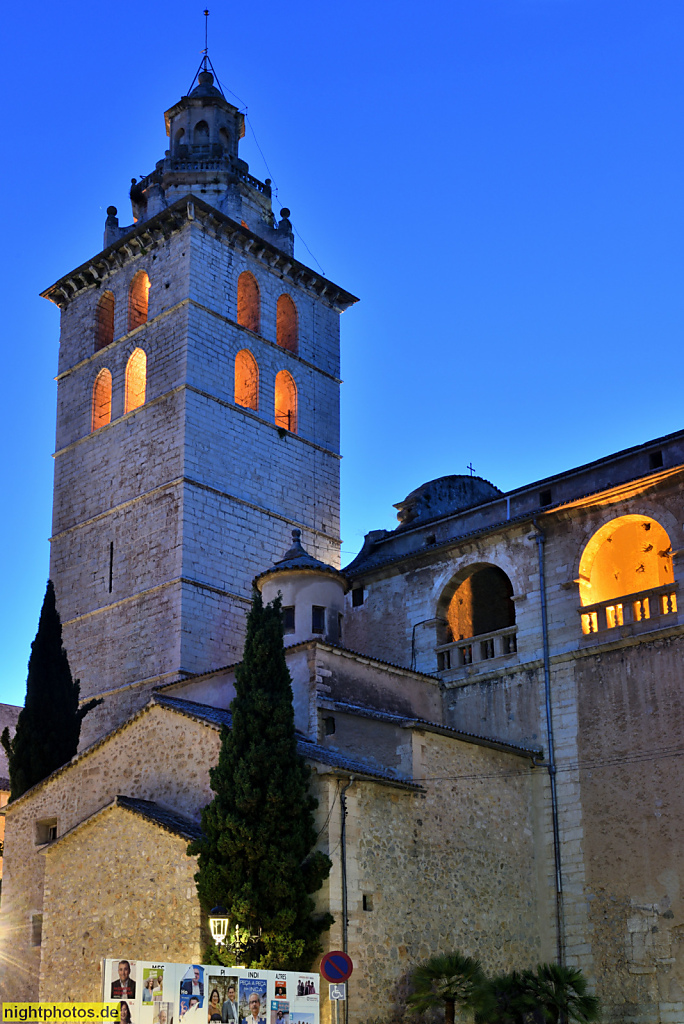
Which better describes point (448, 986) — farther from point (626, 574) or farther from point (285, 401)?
point (285, 401)

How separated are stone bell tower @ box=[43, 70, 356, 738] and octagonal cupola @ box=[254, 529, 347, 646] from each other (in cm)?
323

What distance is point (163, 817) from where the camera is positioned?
18188 millimetres

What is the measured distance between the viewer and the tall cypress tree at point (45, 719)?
75.8 feet

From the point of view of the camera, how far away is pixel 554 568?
72.5 ft

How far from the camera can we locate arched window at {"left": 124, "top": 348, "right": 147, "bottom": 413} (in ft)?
96.6

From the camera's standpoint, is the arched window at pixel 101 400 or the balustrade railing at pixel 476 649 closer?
the balustrade railing at pixel 476 649

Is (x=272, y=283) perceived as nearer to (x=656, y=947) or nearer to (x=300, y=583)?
(x=300, y=583)

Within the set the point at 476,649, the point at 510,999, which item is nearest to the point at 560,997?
the point at 510,999

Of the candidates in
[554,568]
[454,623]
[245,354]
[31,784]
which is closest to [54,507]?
[245,354]

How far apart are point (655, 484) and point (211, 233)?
14086 mm

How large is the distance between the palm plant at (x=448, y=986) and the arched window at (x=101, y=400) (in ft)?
56.6

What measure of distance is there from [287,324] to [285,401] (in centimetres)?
236

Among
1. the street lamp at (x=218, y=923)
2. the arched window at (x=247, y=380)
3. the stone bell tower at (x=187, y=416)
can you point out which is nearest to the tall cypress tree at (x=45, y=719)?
the stone bell tower at (x=187, y=416)

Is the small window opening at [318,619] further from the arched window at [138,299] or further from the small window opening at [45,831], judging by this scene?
the arched window at [138,299]
